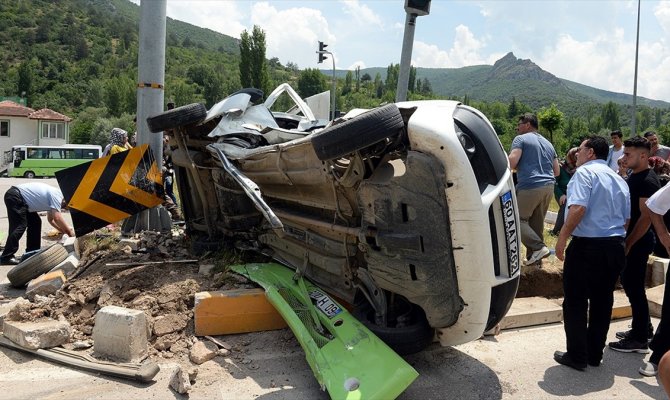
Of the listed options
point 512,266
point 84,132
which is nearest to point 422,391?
point 512,266

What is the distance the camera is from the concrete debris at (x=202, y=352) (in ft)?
11.4

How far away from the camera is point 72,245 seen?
615cm

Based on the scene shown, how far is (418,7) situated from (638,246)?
10.2ft

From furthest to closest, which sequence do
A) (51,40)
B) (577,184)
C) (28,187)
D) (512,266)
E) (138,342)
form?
(51,40) → (28,187) → (577,184) → (138,342) → (512,266)

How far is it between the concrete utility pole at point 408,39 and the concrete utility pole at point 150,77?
2.88m

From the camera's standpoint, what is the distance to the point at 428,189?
297cm

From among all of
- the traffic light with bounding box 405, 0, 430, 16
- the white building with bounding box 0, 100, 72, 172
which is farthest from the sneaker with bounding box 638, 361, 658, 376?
the white building with bounding box 0, 100, 72, 172

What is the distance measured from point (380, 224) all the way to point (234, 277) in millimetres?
1642

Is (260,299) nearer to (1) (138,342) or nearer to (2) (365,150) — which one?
(1) (138,342)

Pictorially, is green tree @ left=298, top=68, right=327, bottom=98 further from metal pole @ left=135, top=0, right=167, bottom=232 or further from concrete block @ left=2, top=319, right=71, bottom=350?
concrete block @ left=2, top=319, right=71, bottom=350

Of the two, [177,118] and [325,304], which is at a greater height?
[177,118]

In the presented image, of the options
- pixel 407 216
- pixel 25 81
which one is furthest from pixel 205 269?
pixel 25 81

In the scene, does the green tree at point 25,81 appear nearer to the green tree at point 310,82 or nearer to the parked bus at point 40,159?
the green tree at point 310,82

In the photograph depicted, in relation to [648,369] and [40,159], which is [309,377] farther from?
[40,159]
